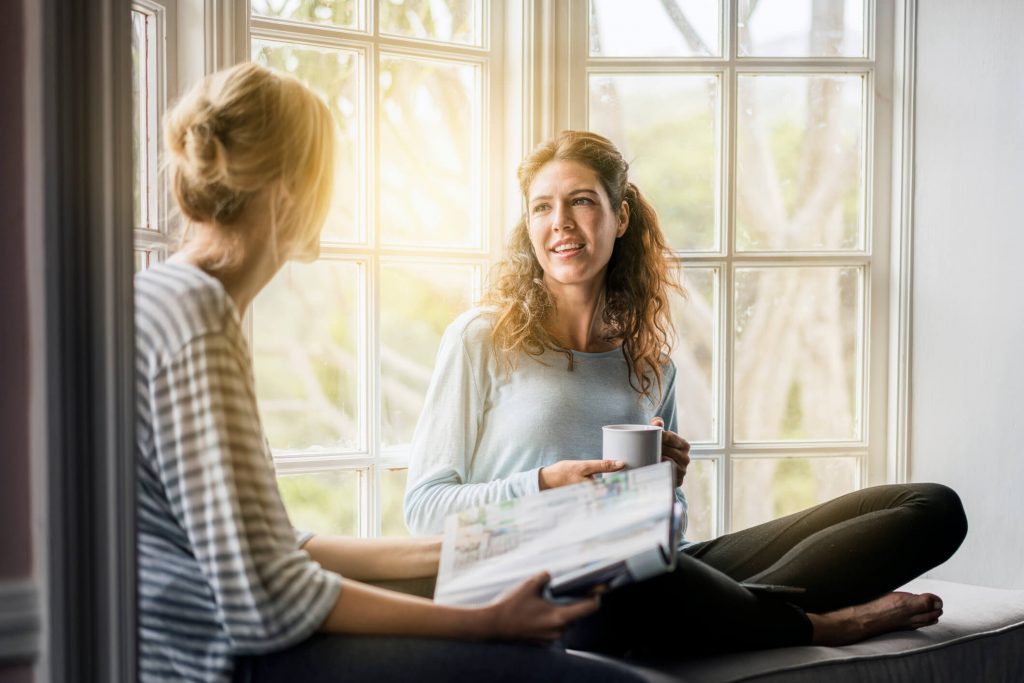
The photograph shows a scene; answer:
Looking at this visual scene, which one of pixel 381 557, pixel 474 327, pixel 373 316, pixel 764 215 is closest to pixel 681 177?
pixel 764 215

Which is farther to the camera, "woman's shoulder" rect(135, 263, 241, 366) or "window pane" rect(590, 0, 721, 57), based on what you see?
"window pane" rect(590, 0, 721, 57)

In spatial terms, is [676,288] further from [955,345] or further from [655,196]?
[955,345]

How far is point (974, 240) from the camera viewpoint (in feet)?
6.72

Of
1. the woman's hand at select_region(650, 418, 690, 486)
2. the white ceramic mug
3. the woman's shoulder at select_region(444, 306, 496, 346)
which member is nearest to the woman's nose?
the woman's shoulder at select_region(444, 306, 496, 346)

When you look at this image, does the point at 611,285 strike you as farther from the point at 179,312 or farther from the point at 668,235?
the point at 179,312

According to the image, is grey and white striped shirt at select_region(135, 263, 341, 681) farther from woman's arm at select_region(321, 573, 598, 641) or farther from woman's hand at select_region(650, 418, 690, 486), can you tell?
woman's hand at select_region(650, 418, 690, 486)

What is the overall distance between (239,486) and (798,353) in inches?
64.3

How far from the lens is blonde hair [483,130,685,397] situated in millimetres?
1758

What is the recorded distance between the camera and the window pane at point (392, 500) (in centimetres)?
200

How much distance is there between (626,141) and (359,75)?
65 centimetres

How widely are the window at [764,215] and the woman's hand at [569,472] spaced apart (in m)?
0.67

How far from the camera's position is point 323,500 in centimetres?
194

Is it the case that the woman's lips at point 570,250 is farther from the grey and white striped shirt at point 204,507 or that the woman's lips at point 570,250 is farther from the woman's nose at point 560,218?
the grey and white striped shirt at point 204,507

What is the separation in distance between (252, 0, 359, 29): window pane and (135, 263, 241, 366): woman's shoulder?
3.67ft
